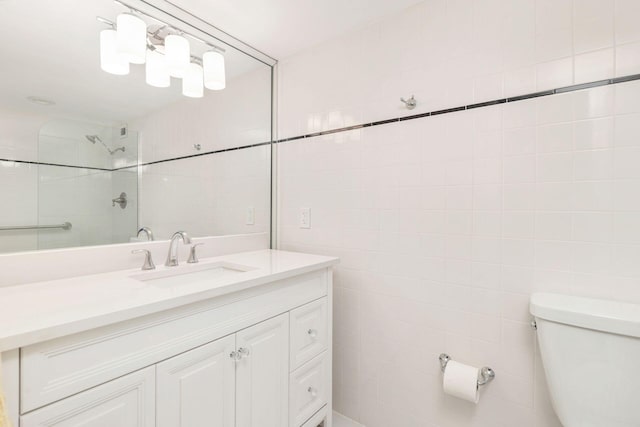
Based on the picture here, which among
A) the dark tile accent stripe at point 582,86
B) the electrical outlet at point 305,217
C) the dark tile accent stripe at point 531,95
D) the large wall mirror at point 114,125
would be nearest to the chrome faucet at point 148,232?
the large wall mirror at point 114,125

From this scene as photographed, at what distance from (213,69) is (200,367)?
146 cm

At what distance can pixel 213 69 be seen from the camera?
1674 mm

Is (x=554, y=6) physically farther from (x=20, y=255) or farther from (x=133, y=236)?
(x=20, y=255)

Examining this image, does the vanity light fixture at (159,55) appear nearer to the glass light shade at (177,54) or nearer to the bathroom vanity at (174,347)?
the glass light shade at (177,54)

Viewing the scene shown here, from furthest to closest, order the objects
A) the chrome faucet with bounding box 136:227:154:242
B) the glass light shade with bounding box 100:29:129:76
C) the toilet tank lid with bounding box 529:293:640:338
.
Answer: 1. the chrome faucet with bounding box 136:227:154:242
2. the glass light shade with bounding box 100:29:129:76
3. the toilet tank lid with bounding box 529:293:640:338

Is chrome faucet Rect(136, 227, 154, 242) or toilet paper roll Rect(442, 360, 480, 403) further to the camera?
chrome faucet Rect(136, 227, 154, 242)

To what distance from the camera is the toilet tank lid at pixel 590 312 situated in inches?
35.7

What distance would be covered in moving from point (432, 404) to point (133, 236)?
1.57 m

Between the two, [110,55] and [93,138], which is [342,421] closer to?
[93,138]

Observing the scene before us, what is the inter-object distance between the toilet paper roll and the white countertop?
29.4 inches

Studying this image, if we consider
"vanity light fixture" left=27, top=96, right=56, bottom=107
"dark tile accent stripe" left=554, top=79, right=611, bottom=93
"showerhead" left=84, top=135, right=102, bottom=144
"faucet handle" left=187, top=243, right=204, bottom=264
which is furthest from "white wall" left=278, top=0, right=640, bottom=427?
"vanity light fixture" left=27, top=96, right=56, bottom=107

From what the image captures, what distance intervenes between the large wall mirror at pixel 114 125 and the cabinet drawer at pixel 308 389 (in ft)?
2.86

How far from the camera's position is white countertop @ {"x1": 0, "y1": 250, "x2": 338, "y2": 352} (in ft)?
2.28

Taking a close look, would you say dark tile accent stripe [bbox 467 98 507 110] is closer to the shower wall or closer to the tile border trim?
the tile border trim
